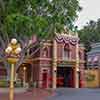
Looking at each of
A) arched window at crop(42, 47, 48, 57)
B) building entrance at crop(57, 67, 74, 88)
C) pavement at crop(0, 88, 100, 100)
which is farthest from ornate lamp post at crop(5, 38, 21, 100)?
building entrance at crop(57, 67, 74, 88)

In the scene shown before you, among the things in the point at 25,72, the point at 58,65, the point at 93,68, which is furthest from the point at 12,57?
the point at 93,68

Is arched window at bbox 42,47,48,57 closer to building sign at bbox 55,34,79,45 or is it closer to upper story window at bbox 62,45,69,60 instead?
building sign at bbox 55,34,79,45

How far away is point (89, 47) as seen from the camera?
7600 cm

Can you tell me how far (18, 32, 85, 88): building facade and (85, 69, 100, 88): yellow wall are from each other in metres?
4.31

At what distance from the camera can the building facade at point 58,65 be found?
182ft

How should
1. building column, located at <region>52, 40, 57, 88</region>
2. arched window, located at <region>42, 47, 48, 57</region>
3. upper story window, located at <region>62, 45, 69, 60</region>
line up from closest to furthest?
1. building column, located at <region>52, 40, 57, 88</region>
2. arched window, located at <region>42, 47, 48, 57</region>
3. upper story window, located at <region>62, 45, 69, 60</region>

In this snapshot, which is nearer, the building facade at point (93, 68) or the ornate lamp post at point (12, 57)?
the ornate lamp post at point (12, 57)

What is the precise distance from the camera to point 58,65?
57188 mm

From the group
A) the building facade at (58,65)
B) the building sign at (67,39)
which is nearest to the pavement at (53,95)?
the building facade at (58,65)

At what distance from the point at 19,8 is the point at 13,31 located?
237 centimetres

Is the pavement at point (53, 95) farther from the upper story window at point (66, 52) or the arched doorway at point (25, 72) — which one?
the upper story window at point (66, 52)

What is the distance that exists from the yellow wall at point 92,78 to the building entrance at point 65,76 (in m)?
4.95

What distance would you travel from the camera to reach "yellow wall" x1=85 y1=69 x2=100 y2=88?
63.2 metres

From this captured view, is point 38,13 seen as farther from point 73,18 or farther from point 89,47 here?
point 89,47
